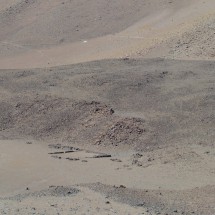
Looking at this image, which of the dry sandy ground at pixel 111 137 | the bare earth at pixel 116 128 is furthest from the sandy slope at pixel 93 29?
the dry sandy ground at pixel 111 137

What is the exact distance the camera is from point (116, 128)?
48.2 feet

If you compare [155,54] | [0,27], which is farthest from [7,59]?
[155,54]

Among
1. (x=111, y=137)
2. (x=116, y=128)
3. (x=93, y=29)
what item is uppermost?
(x=116, y=128)

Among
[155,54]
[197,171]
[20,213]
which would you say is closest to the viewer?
[20,213]

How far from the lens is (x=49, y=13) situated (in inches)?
1216

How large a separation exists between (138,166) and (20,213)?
12.2 feet

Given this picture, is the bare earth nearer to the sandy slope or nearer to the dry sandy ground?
the dry sandy ground

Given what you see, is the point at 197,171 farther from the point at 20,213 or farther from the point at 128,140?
the point at 20,213

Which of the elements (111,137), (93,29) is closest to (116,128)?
(111,137)

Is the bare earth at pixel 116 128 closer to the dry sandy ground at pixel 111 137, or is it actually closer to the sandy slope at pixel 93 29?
the dry sandy ground at pixel 111 137

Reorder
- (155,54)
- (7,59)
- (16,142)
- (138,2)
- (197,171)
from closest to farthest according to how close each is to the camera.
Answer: (197,171)
(16,142)
(155,54)
(7,59)
(138,2)

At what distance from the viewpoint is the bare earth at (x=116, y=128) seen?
427 inches

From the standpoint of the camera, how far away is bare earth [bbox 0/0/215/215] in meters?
10.9

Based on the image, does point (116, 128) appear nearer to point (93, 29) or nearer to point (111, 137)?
point (111, 137)
